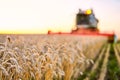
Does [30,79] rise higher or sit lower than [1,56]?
lower

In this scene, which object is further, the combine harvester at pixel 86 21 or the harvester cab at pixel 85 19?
Answer: the harvester cab at pixel 85 19

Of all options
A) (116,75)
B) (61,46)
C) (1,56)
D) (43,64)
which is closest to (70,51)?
(61,46)

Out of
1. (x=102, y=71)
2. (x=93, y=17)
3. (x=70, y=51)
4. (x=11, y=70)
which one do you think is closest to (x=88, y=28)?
(x=93, y=17)

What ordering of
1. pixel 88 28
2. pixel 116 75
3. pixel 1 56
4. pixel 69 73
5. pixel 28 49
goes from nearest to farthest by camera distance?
pixel 1 56 < pixel 28 49 < pixel 69 73 < pixel 116 75 < pixel 88 28

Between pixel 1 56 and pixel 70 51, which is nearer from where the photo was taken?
pixel 1 56

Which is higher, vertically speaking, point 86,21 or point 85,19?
point 85,19

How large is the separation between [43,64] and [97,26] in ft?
127

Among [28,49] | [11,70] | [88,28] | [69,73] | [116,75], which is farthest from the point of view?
[88,28]

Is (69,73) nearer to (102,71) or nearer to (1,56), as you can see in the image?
(1,56)

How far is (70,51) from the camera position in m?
8.04

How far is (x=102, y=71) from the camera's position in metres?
12.9

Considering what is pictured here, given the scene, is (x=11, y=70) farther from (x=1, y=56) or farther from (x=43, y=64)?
(x=43, y=64)

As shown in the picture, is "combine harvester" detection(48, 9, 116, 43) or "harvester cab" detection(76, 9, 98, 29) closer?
"combine harvester" detection(48, 9, 116, 43)

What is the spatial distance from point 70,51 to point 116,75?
15.3 feet
